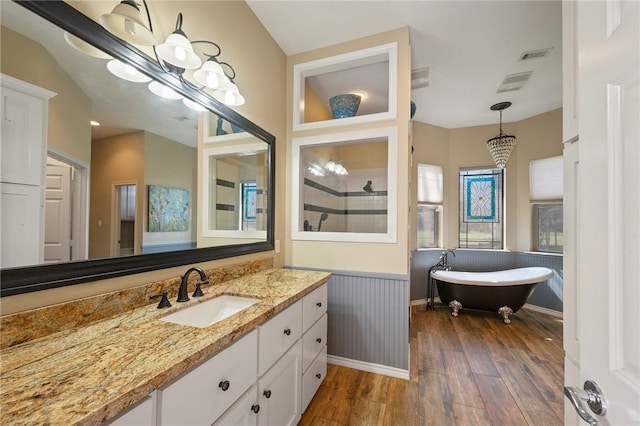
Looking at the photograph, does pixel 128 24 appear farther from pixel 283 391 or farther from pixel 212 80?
pixel 283 391

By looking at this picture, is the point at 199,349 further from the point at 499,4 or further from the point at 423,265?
the point at 423,265

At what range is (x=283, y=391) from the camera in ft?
4.43

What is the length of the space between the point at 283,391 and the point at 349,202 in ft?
5.74

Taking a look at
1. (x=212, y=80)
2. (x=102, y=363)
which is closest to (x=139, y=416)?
(x=102, y=363)

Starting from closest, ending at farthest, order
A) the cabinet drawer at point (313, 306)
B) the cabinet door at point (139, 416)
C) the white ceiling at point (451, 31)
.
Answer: the cabinet door at point (139, 416), the cabinet drawer at point (313, 306), the white ceiling at point (451, 31)

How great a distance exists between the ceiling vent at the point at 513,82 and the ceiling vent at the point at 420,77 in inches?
35.3

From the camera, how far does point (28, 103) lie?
0.82m

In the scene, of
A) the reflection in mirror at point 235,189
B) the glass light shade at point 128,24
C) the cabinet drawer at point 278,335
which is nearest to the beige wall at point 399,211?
the reflection in mirror at point 235,189

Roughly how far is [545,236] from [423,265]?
185cm

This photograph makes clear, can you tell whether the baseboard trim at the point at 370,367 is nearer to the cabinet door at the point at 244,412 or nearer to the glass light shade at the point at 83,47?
the cabinet door at the point at 244,412

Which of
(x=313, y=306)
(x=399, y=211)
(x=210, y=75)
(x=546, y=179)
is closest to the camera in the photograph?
(x=210, y=75)

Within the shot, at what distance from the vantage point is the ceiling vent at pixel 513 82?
9.33ft

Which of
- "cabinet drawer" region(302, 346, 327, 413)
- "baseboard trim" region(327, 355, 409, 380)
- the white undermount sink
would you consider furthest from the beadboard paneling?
the white undermount sink

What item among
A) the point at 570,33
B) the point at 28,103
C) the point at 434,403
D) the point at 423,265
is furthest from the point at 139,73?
the point at 423,265
